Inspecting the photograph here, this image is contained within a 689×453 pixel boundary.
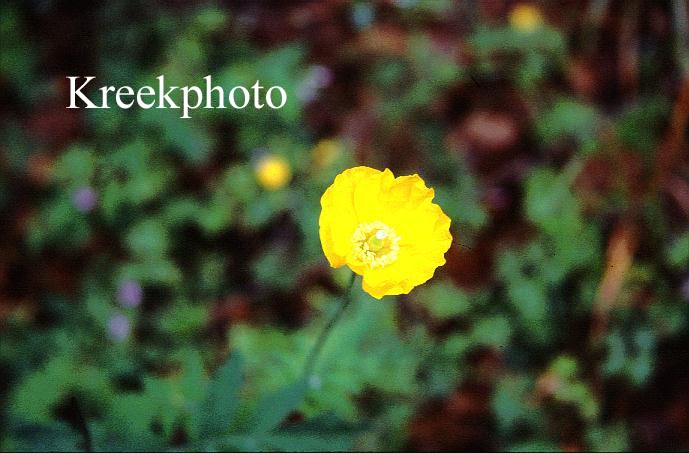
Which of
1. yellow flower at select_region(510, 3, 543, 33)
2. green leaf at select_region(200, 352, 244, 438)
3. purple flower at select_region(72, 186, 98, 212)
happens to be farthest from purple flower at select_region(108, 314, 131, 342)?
yellow flower at select_region(510, 3, 543, 33)

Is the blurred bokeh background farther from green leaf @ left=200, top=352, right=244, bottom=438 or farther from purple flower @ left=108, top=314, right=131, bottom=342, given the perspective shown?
green leaf @ left=200, top=352, right=244, bottom=438

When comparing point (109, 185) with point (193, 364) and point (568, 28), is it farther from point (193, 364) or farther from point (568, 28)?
point (568, 28)

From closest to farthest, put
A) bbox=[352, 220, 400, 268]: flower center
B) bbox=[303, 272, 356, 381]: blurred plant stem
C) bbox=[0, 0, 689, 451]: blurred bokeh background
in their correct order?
bbox=[303, 272, 356, 381]: blurred plant stem
bbox=[352, 220, 400, 268]: flower center
bbox=[0, 0, 689, 451]: blurred bokeh background

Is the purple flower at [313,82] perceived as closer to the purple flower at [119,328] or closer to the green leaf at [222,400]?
the purple flower at [119,328]

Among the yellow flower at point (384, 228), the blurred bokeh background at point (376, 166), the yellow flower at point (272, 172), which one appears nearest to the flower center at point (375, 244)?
the yellow flower at point (384, 228)

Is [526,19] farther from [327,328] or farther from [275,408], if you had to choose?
[275,408]
